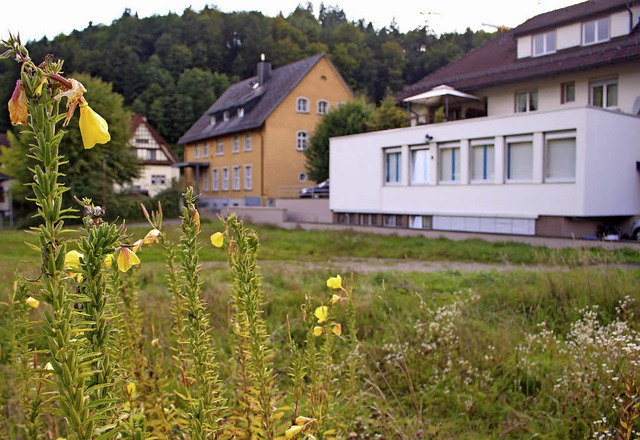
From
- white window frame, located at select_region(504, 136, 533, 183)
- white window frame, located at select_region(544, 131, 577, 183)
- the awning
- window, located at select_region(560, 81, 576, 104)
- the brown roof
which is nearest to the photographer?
white window frame, located at select_region(544, 131, 577, 183)

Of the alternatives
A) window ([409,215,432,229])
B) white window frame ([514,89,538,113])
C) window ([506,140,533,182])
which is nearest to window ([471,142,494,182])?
window ([506,140,533,182])

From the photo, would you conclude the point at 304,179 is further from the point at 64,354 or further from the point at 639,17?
→ the point at 64,354

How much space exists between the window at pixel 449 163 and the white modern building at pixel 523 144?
4cm

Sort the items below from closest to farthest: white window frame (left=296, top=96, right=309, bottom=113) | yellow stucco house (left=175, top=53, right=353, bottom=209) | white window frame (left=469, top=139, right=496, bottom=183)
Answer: white window frame (left=469, top=139, right=496, bottom=183), yellow stucco house (left=175, top=53, right=353, bottom=209), white window frame (left=296, top=96, right=309, bottom=113)

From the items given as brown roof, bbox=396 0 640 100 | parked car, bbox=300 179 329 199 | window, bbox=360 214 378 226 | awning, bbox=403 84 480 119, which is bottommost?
window, bbox=360 214 378 226

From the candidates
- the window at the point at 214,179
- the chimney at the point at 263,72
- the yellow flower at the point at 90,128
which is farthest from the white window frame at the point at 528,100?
the window at the point at 214,179

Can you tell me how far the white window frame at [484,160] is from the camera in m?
20.7

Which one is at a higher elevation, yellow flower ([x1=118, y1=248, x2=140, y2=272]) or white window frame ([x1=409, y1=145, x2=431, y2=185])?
white window frame ([x1=409, y1=145, x2=431, y2=185])

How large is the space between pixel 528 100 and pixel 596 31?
12.1ft

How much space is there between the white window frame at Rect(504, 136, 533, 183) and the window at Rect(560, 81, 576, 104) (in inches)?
200

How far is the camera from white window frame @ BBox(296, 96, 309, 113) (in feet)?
139

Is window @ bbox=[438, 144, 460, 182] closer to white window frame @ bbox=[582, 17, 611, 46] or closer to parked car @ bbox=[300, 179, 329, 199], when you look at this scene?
white window frame @ bbox=[582, 17, 611, 46]

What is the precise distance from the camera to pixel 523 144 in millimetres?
19719

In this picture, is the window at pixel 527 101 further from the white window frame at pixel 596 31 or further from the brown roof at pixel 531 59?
the white window frame at pixel 596 31
